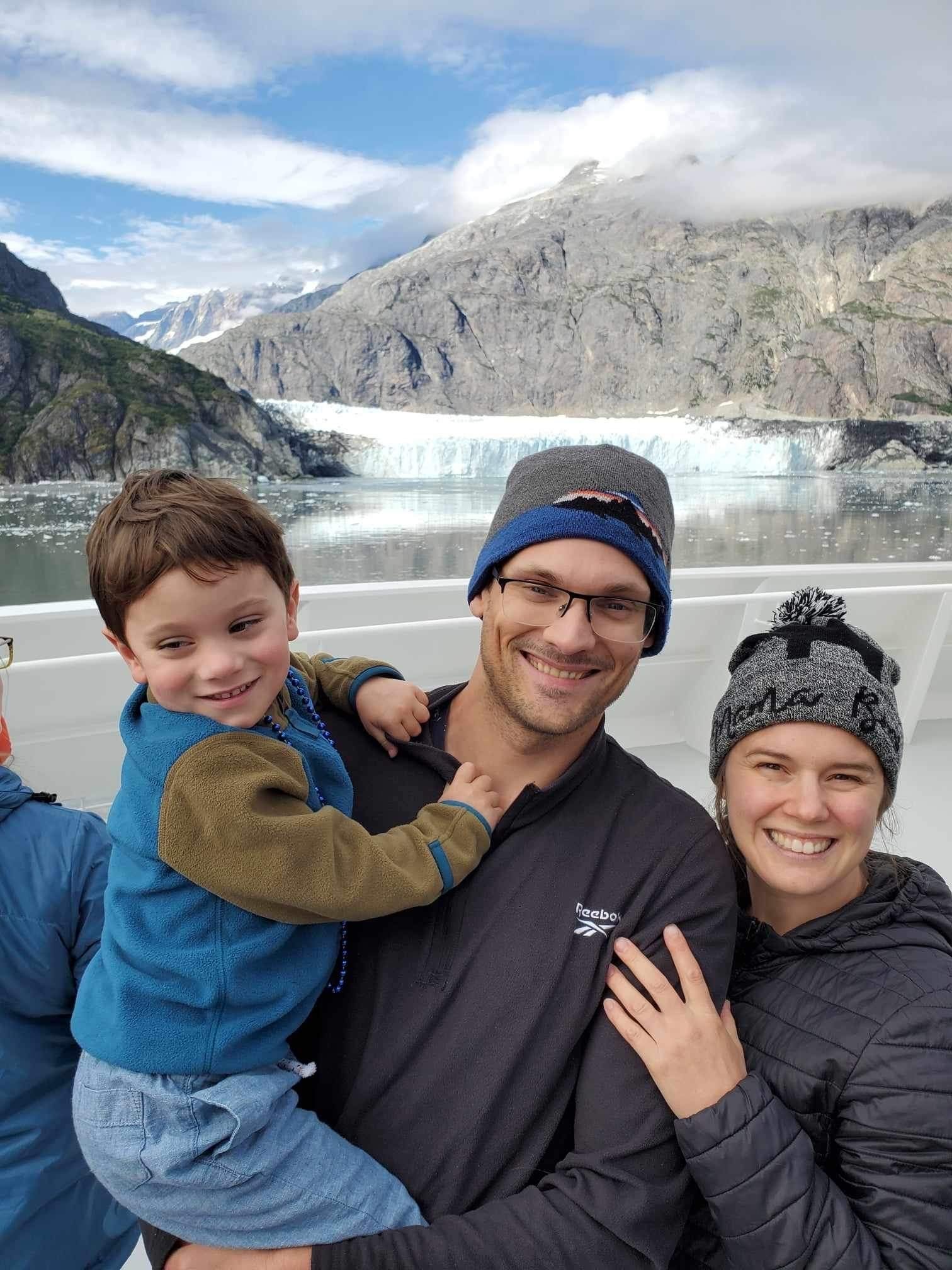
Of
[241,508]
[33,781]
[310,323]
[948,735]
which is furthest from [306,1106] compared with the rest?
[310,323]

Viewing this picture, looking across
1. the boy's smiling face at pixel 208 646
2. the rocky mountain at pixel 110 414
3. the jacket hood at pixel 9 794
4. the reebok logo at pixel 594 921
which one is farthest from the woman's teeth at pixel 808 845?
the rocky mountain at pixel 110 414

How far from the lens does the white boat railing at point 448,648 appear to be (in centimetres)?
245

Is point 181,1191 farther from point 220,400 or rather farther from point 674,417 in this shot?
point 674,417

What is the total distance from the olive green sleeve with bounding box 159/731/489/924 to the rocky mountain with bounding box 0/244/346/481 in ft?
158

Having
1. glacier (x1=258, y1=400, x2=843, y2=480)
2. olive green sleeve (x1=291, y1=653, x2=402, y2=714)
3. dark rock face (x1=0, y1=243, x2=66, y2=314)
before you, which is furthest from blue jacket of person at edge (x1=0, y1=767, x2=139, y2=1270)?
dark rock face (x1=0, y1=243, x2=66, y2=314)

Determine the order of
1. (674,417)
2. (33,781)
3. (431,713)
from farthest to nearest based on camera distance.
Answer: (674,417) → (33,781) → (431,713)

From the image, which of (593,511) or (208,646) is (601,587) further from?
(208,646)

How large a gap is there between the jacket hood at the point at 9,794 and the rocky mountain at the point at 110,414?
47841 millimetres

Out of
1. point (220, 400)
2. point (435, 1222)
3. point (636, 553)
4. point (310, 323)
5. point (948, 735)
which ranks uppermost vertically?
point (310, 323)

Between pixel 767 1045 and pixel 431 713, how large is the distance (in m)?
0.63

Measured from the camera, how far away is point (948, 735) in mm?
3455

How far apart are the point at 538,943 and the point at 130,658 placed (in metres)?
0.59

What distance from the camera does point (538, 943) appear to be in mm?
948

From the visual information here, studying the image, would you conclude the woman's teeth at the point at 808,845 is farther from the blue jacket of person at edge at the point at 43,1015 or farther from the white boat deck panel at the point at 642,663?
the white boat deck panel at the point at 642,663
